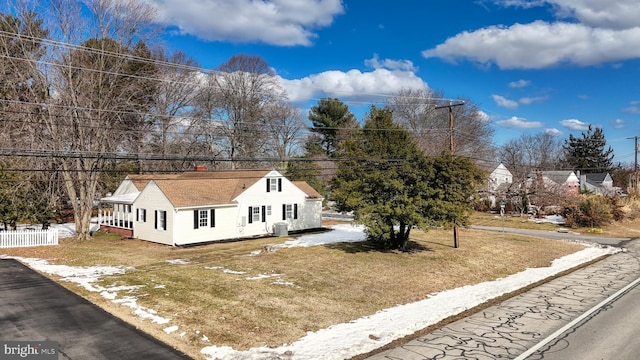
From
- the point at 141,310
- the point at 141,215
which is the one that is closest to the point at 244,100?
the point at 141,215

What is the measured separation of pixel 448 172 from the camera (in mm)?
19172

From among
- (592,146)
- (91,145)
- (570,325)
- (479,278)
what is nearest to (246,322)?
(570,325)

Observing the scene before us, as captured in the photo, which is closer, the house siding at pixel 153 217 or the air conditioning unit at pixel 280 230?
the house siding at pixel 153 217

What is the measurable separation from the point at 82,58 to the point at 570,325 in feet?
93.4

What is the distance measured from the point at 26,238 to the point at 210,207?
1056 cm

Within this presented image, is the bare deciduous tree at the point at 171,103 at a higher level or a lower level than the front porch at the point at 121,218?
higher

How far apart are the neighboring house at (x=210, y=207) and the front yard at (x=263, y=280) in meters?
1.68

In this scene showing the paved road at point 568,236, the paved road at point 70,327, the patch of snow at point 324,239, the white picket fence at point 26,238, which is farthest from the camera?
the paved road at point 568,236

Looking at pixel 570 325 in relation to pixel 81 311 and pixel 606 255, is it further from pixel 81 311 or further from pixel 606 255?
pixel 606 255

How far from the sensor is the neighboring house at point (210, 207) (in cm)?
2562

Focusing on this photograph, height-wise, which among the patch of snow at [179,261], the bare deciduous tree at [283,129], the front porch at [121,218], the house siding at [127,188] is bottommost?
the patch of snow at [179,261]

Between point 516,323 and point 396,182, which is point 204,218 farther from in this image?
point 516,323

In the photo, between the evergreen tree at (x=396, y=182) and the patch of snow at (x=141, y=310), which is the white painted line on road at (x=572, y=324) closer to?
the evergreen tree at (x=396, y=182)

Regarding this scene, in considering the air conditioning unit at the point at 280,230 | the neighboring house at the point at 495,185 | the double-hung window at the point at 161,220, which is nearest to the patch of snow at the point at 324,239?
the air conditioning unit at the point at 280,230
